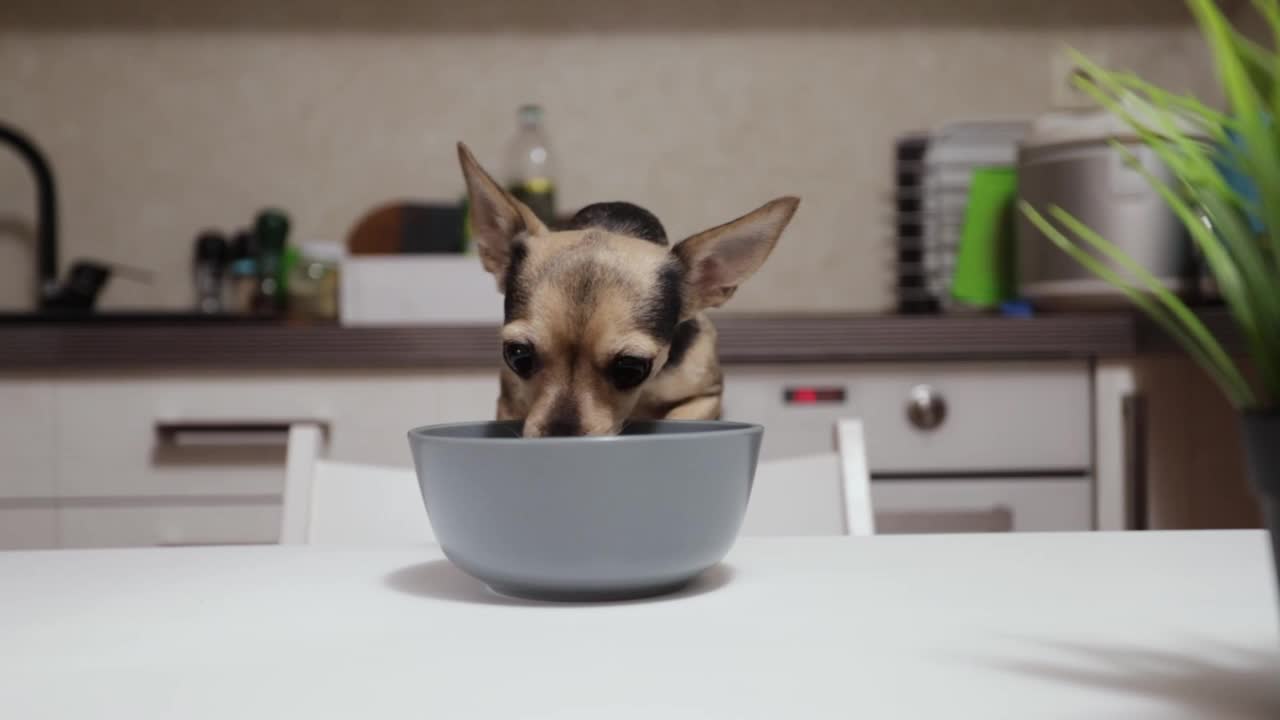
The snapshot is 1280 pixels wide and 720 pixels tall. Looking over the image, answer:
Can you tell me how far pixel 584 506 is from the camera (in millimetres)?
492

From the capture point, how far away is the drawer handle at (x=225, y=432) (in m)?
1.67

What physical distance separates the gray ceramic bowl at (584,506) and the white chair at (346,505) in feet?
1.46

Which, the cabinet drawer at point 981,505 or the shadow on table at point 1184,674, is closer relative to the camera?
the shadow on table at point 1184,674

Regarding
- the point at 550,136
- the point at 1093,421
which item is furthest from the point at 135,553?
the point at 550,136

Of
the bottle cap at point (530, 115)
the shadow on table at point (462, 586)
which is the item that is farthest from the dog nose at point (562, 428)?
the bottle cap at point (530, 115)

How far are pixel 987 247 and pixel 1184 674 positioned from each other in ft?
5.93

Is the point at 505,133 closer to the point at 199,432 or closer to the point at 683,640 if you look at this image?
the point at 199,432

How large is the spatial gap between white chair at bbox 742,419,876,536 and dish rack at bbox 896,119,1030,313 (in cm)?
132

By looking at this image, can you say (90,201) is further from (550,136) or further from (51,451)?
(550,136)

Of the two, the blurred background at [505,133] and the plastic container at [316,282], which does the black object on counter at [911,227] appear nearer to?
the blurred background at [505,133]

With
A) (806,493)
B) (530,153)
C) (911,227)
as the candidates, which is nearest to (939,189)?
(911,227)

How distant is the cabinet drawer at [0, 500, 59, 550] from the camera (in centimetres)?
166

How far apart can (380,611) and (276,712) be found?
152 millimetres

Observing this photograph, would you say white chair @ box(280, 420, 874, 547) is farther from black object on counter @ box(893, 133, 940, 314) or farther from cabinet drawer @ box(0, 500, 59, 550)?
black object on counter @ box(893, 133, 940, 314)
